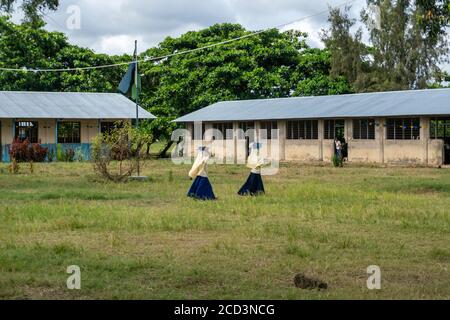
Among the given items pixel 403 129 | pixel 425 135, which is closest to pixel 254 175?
pixel 425 135

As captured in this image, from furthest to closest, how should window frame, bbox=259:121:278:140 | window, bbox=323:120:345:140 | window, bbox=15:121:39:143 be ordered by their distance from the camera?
window frame, bbox=259:121:278:140 → window, bbox=15:121:39:143 → window, bbox=323:120:345:140

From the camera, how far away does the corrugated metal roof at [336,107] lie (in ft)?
110

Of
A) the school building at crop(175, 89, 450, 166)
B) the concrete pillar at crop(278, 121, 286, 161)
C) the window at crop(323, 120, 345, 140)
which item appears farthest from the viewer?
the concrete pillar at crop(278, 121, 286, 161)

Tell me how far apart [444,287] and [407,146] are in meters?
26.1

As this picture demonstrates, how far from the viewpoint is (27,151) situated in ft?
124

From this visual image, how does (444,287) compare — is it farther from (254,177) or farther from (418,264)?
(254,177)

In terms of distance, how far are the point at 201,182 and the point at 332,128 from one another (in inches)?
795

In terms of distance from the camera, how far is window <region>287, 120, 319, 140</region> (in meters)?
38.4

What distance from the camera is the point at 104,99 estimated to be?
44.8 m

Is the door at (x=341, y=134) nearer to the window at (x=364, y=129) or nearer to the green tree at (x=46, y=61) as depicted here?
the window at (x=364, y=129)

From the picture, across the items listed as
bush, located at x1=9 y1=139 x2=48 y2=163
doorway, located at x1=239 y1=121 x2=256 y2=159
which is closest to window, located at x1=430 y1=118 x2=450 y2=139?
doorway, located at x1=239 y1=121 x2=256 y2=159

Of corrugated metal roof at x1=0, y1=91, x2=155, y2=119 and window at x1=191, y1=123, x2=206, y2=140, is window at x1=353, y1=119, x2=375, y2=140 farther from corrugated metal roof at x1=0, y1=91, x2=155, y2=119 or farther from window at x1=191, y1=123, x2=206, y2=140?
corrugated metal roof at x1=0, y1=91, x2=155, y2=119

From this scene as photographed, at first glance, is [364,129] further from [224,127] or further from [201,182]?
[201,182]
